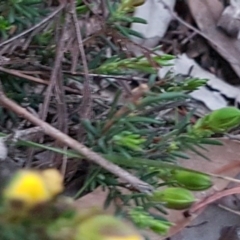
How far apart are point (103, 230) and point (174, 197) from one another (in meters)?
0.41

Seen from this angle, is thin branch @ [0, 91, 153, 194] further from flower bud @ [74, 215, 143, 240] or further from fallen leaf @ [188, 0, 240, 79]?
fallen leaf @ [188, 0, 240, 79]

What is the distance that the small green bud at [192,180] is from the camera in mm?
930

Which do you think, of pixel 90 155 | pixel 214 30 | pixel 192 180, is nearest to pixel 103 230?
pixel 90 155

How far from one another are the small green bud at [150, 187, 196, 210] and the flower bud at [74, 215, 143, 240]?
→ 380 millimetres

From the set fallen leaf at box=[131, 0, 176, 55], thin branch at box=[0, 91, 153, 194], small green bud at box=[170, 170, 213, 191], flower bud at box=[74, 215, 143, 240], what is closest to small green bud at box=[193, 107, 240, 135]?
small green bud at box=[170, 170, 213, 191]

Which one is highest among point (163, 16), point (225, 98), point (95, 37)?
point (95, 37)

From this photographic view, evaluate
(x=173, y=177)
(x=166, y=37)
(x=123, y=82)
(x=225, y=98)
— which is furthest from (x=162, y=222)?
(x=166, y=37)

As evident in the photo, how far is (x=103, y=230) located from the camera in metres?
0.52

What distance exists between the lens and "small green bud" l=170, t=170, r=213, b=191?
0.93 m

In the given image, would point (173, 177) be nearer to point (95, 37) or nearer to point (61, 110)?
point (61, 110)

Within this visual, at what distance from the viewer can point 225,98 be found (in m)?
1.54

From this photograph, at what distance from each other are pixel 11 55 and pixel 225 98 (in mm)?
641

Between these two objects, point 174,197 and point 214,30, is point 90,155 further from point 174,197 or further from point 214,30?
point 214,30

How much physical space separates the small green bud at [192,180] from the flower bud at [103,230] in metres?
0.40
